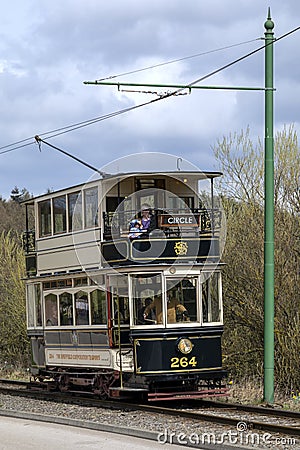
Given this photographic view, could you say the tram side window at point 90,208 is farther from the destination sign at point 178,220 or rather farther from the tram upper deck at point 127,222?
the destination sign at point 178,220

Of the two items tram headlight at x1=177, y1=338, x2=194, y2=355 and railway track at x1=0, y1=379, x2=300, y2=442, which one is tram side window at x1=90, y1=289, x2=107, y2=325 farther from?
tram headlight at x1=177, y1=338, x2=194, y2=355

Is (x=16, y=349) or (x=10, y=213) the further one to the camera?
(x=10, y=213)

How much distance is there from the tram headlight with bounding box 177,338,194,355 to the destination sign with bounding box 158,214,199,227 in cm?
223

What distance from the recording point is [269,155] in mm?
17734

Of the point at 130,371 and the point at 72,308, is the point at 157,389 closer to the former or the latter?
the point at 130,371

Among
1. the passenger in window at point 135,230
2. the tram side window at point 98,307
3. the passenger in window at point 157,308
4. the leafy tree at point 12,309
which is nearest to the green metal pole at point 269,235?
the passenger in window at point 157,308

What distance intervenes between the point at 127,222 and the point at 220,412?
168 inches

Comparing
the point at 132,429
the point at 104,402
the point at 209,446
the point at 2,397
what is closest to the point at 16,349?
the point at 2,397

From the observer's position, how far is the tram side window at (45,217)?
21.4 metres

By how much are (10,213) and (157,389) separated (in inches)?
1966

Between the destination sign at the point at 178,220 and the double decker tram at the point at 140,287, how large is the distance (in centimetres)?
2

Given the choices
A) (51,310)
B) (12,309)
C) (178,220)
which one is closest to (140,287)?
(178,220)

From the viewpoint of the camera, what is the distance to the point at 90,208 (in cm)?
1939

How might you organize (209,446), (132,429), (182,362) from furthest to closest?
(182,362)
(132,429)
(209,446)
